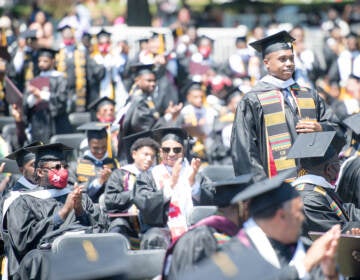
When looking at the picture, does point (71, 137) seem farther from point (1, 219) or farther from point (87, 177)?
point (1, 219)

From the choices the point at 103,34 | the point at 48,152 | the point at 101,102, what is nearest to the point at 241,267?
the point at 48,152

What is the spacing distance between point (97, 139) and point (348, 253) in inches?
211

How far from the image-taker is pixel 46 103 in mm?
14086

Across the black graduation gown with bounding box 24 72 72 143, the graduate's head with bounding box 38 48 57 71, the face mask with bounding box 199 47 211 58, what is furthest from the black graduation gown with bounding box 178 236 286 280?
the face mask with bounding box 199 47 211 58

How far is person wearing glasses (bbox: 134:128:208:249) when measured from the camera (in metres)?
7.94

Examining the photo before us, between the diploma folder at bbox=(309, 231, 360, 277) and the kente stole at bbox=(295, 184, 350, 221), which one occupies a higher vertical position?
the kente stole at bbox=(295, 184, 350, 221)

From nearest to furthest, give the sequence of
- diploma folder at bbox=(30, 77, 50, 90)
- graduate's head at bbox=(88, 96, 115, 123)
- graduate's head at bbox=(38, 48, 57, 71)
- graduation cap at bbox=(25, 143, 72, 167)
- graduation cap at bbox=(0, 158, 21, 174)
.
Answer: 1. graduation cap at bbox=(25, 143, 72, 167)
2. graduation cap at bbox=(0, 158, 21, 174)
3. graduate's head at bbox=(88, 96, 115, 123)
4. diploma folder at bbox=(30, 77, 50, 90)
5. graduate's head at bbox=(38, 48, 57, 71)

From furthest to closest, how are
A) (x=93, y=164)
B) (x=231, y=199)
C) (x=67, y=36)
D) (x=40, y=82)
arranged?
(x=67, y=36), (x=40, y=82), (x=93, y=164), (x=231, y=199)

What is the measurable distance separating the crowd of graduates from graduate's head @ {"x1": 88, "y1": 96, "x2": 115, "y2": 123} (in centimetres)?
2

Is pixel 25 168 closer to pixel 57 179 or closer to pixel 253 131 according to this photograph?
pixel 57 179

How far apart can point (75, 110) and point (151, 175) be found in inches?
302

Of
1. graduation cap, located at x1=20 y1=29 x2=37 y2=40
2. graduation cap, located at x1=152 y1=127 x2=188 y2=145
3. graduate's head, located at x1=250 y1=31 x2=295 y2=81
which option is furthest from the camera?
graduation cap, located at x1=20 y1=29 x2=37 y2=40

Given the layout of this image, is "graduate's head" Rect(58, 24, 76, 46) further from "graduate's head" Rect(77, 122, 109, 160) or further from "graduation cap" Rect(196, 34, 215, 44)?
"graduate's head" Rect(77, 122, 109, 160)

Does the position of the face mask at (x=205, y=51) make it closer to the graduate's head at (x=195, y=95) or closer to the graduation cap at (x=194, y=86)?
the graduation cap at (x=194, y=86)
